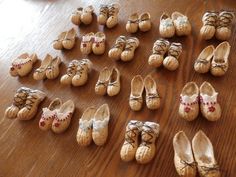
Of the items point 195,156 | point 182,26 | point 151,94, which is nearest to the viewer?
point 195,156

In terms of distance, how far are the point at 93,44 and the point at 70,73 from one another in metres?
0.12

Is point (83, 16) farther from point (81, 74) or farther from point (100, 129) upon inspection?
point (100, 129)

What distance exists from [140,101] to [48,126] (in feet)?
0.76

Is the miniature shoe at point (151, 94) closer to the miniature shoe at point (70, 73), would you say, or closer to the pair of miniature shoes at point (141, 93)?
Result: the pair of miniature shoes at point (141, 93)

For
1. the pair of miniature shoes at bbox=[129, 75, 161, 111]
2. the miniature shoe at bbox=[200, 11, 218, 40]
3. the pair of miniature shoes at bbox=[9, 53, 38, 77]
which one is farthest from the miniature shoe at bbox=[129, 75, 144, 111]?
the pair of miniature shoes at bbox=[9, 53, 38, 77]

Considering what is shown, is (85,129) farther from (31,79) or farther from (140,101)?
(31,79)

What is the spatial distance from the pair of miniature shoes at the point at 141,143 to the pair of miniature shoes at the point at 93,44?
0.94ft

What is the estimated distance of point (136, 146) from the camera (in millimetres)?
597

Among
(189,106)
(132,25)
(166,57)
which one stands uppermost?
(132,25)

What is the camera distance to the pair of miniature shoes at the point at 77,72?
0.76 metres

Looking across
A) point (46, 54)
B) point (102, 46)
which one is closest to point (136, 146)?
point (102, 46)

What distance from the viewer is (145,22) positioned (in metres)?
0.83

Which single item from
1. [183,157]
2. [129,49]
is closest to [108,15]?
[129,49]

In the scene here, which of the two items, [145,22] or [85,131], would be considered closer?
[85,131]
